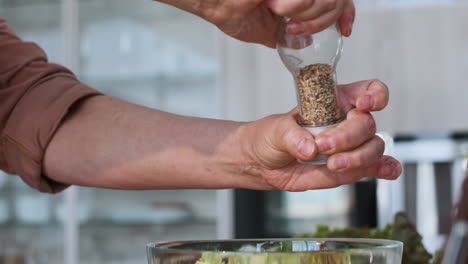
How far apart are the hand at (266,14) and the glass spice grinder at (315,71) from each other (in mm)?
24

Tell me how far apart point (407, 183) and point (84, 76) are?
6.44 ft

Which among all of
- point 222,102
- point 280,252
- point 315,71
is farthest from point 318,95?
point 222,102

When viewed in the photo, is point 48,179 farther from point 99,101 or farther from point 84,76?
point 84,76

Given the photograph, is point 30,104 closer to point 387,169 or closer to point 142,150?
point 142,150

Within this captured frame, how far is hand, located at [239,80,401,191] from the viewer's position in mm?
687

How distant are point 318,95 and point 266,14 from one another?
0.44 feet

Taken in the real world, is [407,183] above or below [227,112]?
below

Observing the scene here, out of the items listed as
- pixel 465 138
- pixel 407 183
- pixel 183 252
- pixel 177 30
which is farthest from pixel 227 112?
pixel 183 252

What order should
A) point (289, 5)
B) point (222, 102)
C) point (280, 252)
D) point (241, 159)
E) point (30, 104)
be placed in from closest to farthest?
point (280, 252), point (289, 5), point (241, 159), point (30, 104), point (222, 102)

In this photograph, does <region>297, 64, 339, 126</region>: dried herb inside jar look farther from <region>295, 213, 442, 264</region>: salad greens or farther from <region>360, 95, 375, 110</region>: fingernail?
<region>295, 213, 442, 264</region>: salad greens

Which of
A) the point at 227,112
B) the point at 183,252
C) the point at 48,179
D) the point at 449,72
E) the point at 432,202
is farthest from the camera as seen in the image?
the point at 227,112

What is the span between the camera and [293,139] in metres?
0.68

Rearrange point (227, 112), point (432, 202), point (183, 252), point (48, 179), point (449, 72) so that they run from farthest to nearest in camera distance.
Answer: point (227, 112) < point (449, 72) < point (432, 202) < point (48, 179) < point (183, 252)

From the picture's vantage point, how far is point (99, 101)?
99cm
